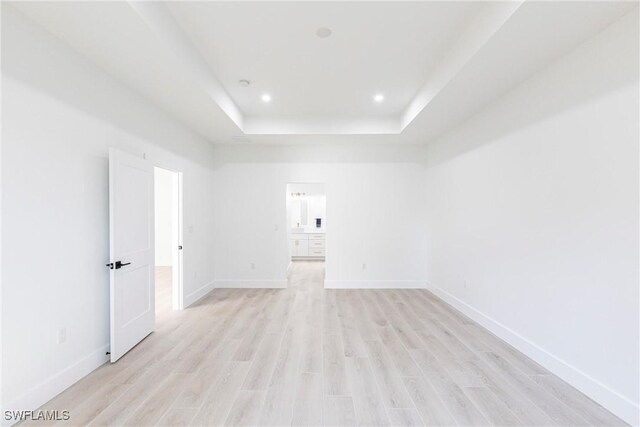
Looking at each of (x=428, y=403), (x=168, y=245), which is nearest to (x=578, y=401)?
(x=428, y=403)

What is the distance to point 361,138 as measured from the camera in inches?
177

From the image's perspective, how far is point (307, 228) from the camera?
28.3 ft

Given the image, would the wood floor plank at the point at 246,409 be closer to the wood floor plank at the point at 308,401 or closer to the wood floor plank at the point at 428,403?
the wood floor plank at the point at 308,401

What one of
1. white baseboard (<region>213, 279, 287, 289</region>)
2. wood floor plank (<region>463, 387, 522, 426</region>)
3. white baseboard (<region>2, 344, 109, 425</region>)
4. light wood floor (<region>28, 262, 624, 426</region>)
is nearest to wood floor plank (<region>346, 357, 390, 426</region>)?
light wood floor (<region>28, 262, 624, 426</region>)

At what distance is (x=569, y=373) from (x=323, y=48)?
3.53 m

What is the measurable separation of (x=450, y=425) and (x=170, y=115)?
4332mm

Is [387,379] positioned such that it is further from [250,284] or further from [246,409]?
[250,284]

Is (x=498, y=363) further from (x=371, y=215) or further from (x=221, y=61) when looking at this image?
(x=221, y=61)

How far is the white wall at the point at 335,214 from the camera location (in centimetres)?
502

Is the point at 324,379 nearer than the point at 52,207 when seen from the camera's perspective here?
No

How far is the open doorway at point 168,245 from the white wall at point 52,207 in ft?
4.11

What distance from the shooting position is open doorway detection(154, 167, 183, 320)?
3844 mm

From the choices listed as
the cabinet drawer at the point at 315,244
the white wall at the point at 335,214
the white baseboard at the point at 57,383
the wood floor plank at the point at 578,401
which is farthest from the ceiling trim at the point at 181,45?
the cabinet drawer at the point at 315,244

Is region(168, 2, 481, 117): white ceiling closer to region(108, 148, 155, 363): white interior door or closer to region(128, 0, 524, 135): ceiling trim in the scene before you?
region(128, 0, 524, 135): ceiling trim
